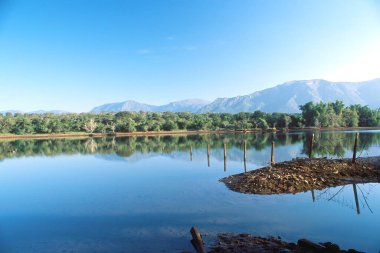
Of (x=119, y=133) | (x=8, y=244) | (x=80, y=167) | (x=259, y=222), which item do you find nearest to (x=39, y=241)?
(x=8, y=244)

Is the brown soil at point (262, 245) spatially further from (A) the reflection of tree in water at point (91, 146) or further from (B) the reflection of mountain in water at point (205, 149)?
(A) the reflection of tree in water at point (91, 146)

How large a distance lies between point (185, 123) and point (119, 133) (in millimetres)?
25766

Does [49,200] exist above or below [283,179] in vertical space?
below

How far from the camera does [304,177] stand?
68.5ft

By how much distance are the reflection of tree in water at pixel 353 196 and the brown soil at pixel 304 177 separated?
2.67ft

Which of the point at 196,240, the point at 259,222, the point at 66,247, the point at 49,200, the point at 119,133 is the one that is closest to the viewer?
the point at 196,240

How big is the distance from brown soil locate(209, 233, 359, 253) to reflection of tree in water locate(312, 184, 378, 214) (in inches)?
270

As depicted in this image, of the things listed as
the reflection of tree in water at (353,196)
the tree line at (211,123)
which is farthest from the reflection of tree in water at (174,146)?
the tree line at (211,123)

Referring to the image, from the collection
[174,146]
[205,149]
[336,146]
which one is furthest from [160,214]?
[174,146]

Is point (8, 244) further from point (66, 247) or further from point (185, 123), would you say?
point (185, 123)

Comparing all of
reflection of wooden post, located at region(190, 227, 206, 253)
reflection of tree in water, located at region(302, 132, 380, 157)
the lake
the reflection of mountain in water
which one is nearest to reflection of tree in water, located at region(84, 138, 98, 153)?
the reflection of mountain in water

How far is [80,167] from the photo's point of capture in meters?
34.7

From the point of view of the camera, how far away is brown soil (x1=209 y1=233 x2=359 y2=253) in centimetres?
982

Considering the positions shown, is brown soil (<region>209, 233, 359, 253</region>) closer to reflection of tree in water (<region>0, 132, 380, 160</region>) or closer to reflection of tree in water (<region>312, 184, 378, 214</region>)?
reflection of tree in water (<region>312, 184, 378, 214</region>)
